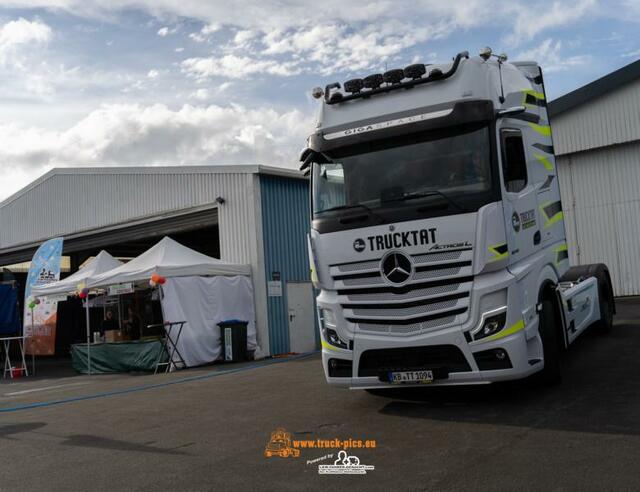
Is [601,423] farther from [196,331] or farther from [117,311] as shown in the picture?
[117,311]

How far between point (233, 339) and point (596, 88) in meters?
12.5

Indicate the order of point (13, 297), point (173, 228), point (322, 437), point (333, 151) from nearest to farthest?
1. point (322, 437)
2. point (333, 151)
3. point (13, 297)
4. point (173, 228)

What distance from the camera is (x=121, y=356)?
16391 millimetres

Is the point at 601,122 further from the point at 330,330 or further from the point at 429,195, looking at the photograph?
the point at 330,330

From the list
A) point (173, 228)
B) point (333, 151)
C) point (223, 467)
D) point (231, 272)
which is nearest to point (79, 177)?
point (173, 228)

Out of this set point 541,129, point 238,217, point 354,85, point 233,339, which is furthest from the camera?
point 238,217

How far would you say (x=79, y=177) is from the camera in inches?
929

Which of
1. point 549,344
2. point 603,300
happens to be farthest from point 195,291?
point 549,344

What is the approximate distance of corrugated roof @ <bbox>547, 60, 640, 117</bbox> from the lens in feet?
58.6

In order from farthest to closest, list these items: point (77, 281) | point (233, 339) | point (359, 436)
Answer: point (77, 281) → point (233, 339) → point (359, 436)

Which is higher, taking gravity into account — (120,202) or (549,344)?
(120,202)

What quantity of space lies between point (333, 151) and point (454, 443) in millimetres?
3482

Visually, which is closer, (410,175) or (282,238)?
(410,175)

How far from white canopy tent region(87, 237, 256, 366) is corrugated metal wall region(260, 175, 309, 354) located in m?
0.70
